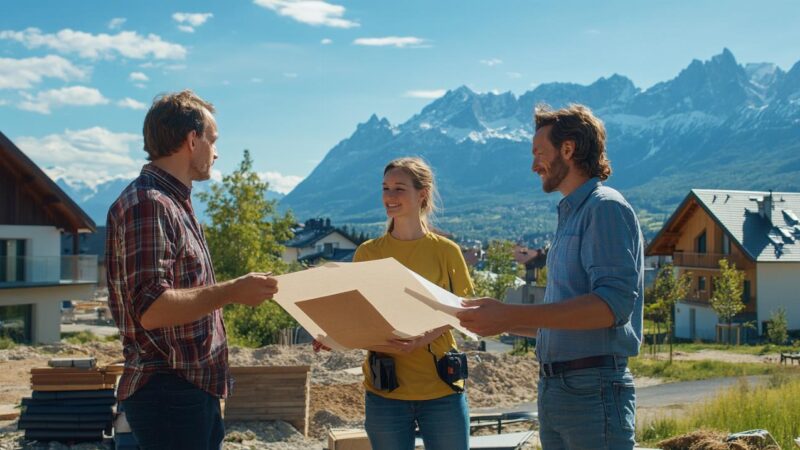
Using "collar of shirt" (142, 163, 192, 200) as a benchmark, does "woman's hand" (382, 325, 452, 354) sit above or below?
below

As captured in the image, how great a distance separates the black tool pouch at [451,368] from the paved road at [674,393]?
10108 millimetres

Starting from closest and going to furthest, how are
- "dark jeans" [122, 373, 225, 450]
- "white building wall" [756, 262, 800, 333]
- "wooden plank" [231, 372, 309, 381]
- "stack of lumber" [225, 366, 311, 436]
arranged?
"dark jeans" [122, 373, 225, 450]
"wooden plank" [231, 372, 309, 381]
"stack of lumber" [225, 366, 311, 436]
"white building wall" [756, 262, 800, 333]

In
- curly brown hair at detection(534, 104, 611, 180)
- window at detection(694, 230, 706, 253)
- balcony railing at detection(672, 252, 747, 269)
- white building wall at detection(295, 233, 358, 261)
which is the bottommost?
balcony railing at detection(672, 252, 747, 269)

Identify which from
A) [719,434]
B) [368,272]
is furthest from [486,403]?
[368,272]

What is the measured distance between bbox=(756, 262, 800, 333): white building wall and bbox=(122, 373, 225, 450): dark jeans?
45.9 m

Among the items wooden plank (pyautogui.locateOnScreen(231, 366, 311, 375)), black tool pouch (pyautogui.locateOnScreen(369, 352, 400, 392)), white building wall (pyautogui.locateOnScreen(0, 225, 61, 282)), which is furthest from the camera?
white building wall (pyautogui.locateOnScreen(0, 225, 61, 282))

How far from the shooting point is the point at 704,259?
155 feet

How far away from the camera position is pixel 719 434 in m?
7.26

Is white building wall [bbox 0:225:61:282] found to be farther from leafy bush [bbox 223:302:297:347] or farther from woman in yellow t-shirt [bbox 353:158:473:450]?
woman in yellow t-shirt [bbox 353:158:473:450]

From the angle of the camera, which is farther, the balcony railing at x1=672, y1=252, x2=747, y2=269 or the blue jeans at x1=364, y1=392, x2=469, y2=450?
the balcony railing at x1=672, y1=252, x2=747, y2=269

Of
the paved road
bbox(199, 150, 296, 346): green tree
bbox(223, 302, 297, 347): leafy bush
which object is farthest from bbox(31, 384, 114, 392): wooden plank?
bbox(199, 150, 296, 346): green tree

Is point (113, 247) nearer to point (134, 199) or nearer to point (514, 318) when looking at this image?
point (134, 199)

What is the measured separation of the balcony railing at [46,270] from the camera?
3294 centimetres

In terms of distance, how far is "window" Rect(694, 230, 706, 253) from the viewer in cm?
4859
